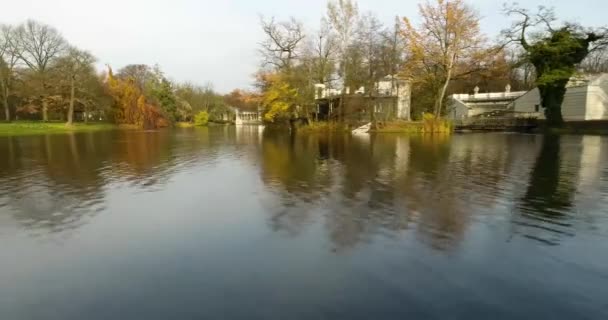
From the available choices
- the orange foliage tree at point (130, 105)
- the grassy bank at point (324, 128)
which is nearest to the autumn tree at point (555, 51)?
the grassy bank at point (324, 128)

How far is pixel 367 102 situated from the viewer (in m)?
37.7

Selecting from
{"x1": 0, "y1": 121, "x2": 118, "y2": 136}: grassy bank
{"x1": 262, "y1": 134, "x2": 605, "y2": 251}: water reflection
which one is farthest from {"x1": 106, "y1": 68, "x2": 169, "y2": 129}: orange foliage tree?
{"x1": 262, "y1": 134, "x2": 605, "y2": 251}: water reflection

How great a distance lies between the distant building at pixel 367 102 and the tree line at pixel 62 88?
394 inches

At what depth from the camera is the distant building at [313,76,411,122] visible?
3781 cm

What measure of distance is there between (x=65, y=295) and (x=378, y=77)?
35.5m

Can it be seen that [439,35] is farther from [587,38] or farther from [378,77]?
[587,38]

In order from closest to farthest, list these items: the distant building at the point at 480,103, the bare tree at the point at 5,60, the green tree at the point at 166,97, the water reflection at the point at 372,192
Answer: the water reflection at the point at 372,192 < the bare tree at the point at 5,60 < the distant building at the point at 480,103 < the green tree at the point at 166,97

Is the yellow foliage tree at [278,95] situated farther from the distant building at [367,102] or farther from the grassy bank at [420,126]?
the grassy bank at [420,126]

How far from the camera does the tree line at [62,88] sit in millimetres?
47906

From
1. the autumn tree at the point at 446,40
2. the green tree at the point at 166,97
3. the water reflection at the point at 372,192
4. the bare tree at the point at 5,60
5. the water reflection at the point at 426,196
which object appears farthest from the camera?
the green tree at the point at 166,97

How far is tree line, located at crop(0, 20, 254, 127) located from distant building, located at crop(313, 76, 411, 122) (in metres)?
10.00

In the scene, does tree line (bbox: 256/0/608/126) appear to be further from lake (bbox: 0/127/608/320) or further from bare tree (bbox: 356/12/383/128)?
lake (bbox: 0/127/608/320)

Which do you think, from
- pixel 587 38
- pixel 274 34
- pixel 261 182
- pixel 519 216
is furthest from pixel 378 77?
pixel 519 216

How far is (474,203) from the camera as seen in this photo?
8398 mm
